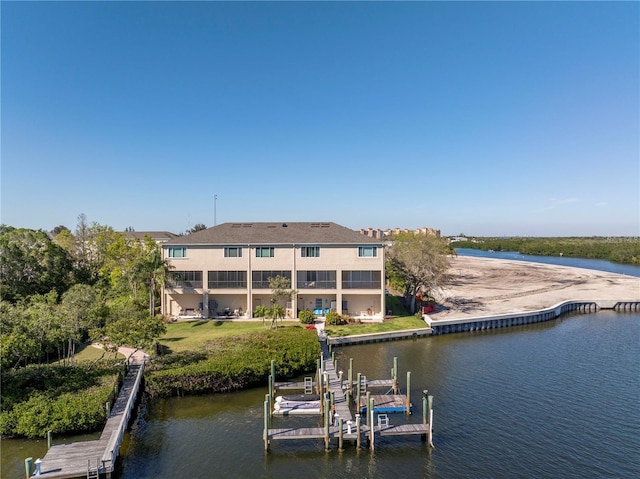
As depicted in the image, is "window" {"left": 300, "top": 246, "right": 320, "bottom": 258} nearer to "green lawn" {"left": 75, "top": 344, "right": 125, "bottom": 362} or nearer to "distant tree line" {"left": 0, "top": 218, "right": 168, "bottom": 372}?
"distant tree line" {"left": 0, "top": 218, "right": 168, "bottom": 372}

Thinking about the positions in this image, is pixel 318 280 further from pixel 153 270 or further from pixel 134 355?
pixel 134 355

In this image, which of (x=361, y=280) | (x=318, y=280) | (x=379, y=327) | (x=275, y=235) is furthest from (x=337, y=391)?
(x=275, y=235)

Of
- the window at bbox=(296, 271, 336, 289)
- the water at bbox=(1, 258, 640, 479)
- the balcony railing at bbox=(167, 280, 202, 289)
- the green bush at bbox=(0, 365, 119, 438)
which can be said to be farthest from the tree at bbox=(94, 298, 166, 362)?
the window at bbox=(296, 271, 336, 289)

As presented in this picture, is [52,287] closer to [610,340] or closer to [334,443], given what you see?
[334,443]

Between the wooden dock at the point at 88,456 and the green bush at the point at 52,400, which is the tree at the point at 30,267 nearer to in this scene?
the green bush at the point at 52,400

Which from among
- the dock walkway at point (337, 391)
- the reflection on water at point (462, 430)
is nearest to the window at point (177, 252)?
the reflection on water at point (462, 430)

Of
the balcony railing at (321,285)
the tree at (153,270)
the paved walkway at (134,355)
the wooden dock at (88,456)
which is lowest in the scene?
the wooden dock at (88,456)

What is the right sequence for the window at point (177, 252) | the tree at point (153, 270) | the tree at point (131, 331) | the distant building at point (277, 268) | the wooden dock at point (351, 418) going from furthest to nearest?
the window at point (177, 252)
the distant building at point (277, 268)
the tree at point (153, 270)
the tree at point (131, 331)
the wooden dock at point (351, 418)
